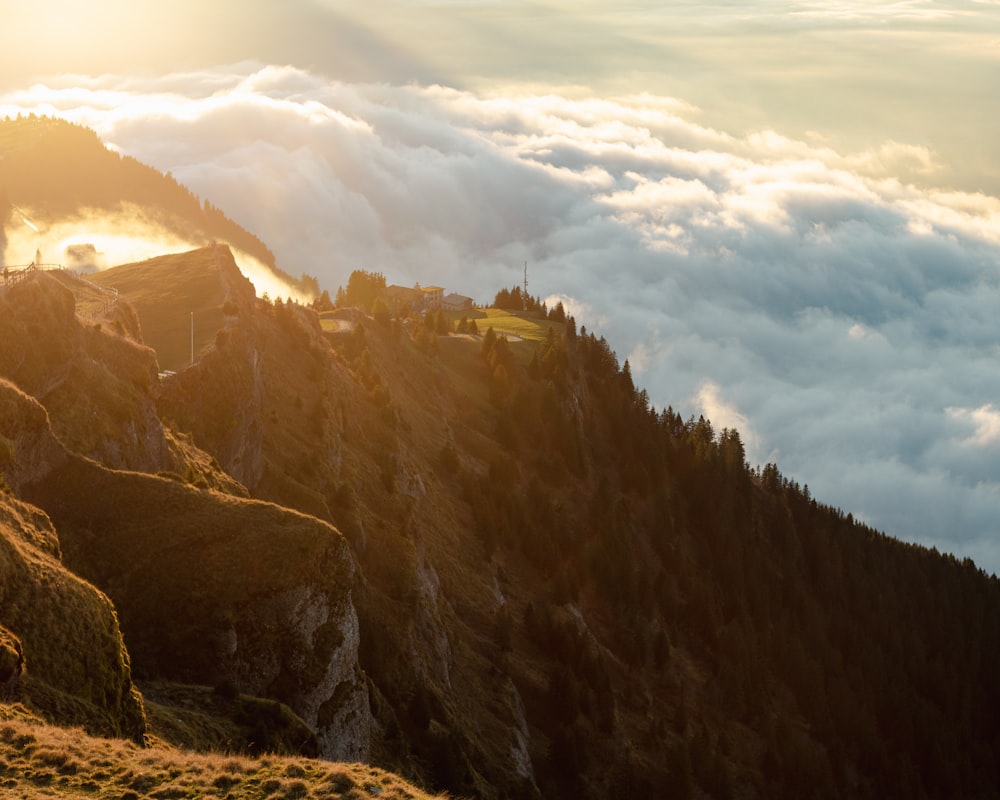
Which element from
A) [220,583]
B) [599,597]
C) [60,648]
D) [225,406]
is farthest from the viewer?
[599,597]

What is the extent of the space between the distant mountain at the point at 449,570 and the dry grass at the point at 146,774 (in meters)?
3.36

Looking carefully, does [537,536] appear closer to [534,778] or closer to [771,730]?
[771,730]

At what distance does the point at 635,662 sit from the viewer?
354 feet

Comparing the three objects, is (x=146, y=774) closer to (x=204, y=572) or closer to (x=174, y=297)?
(x=204, y=572)

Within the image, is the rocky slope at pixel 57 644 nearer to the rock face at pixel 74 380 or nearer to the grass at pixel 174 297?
the rock face at pixel 74 380

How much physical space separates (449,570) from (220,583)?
161 feet

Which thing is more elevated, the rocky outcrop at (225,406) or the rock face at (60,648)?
the rocky outcrop at (225,406)

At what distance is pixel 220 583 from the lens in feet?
139

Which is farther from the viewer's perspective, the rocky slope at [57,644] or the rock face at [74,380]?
the rock face at [74,380]

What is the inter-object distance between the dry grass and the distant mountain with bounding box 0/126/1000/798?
3.36 metres

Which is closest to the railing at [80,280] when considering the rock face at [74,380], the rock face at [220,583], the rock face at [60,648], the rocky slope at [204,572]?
the rock face at [74,380]

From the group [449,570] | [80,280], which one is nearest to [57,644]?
[80,280]

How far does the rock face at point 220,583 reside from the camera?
41.2 meters

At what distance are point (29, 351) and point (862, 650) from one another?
137 metres
